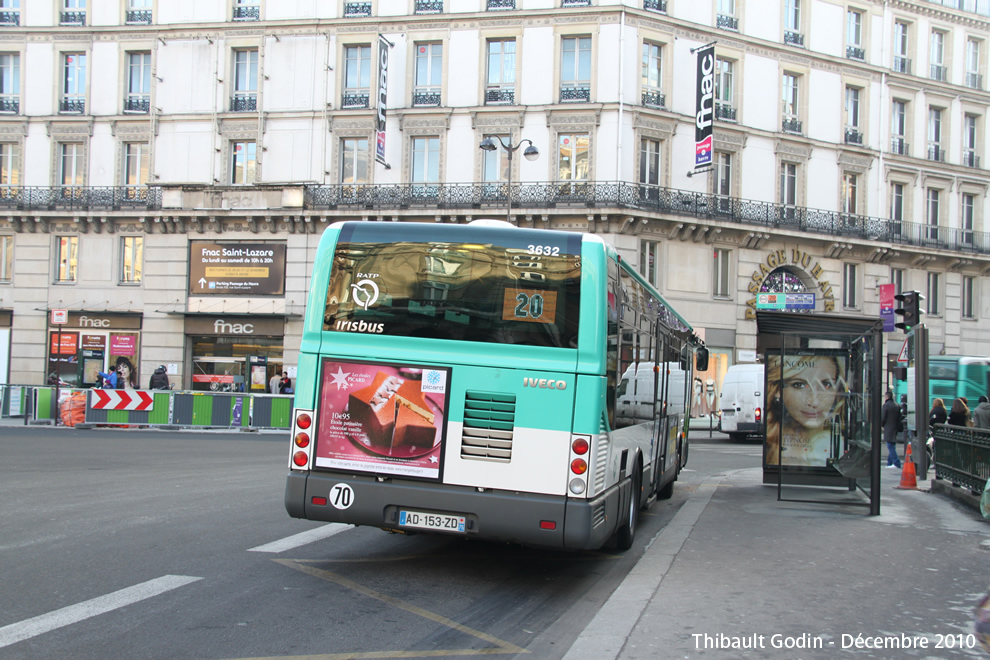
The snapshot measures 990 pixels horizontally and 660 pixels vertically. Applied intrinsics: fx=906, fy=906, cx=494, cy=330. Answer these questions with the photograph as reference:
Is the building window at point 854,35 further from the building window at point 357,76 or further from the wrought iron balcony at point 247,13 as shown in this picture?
the wrought iron balcony at point 247,13

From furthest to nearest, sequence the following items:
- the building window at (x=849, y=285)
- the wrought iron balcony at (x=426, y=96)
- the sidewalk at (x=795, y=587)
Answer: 1. the building window at (x=849, y=285)
2. the wrought iron balcony at (x=426, y=96)
3. the sidewalk at (x=795, y=587)

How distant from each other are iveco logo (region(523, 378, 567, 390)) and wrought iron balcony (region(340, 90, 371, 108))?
1124 inches

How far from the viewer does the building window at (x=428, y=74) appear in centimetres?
3350

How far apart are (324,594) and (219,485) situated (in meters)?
7.00

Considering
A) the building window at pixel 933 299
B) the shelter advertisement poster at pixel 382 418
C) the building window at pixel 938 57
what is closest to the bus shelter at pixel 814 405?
the shelter advertisement poster at pixel 382 418

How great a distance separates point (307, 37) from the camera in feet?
112

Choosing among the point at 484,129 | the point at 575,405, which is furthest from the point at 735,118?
the point at 575,405

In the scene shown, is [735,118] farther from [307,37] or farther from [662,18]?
[307,37]

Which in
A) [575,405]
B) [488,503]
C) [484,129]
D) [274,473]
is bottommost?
[274,473]

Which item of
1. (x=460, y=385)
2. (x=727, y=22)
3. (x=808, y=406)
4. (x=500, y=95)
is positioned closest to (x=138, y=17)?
(x=500, y=95)

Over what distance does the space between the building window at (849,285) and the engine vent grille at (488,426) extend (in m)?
32.0

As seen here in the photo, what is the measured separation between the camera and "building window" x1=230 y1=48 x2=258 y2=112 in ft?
113

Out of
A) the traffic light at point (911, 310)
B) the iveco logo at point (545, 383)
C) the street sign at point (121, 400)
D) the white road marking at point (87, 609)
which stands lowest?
the white road marking at point (87, 609)

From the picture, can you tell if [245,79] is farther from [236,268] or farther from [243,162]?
[236,268]
